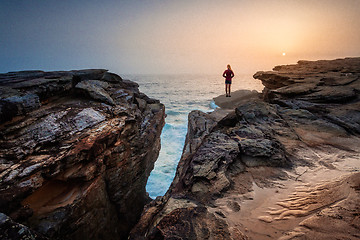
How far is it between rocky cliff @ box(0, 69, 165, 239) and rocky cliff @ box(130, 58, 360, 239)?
2.86 meters

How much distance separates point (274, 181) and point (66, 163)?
709 cm

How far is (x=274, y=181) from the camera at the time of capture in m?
4.51

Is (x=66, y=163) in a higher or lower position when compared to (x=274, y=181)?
higher

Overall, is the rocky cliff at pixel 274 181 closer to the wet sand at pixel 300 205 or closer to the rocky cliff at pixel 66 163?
the wet sand at pixel 300 205

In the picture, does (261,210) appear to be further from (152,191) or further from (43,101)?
(152,191)

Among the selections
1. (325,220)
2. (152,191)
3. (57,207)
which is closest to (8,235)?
(57,207)

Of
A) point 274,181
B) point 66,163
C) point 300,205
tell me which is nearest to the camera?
point 300,205

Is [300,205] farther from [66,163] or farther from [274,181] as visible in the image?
[66,163]

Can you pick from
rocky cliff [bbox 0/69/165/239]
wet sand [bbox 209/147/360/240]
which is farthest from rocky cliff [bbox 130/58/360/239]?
rocky cliff [bbox 0/69/165/239]

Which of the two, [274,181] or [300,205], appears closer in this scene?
[300,205]

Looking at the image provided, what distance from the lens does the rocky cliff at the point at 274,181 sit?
2.87 m

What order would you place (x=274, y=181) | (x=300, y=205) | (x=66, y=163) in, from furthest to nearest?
(x=66, y=163), (x=274, y=181), (x=300, y=205)

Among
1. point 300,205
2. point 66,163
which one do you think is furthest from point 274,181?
point 66,163

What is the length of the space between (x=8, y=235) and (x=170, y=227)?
3748mm
